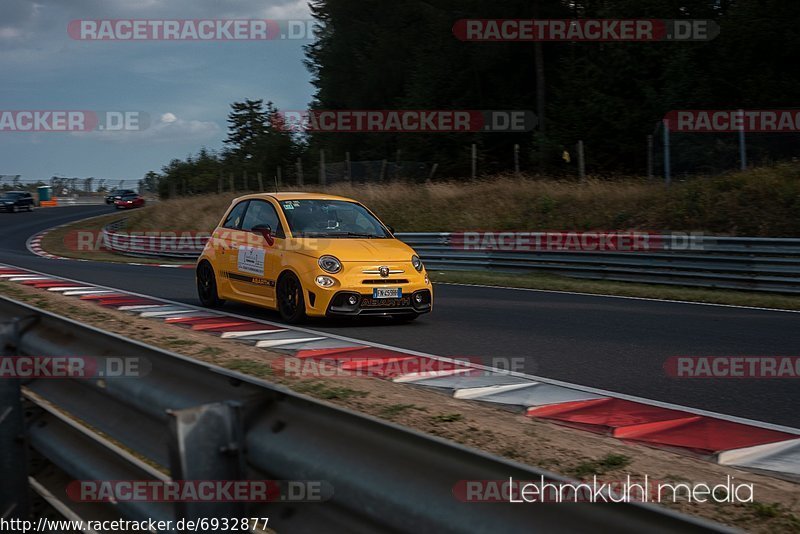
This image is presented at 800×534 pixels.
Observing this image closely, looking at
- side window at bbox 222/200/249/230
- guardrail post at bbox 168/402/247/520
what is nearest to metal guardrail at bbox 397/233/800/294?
side window at bbox 222/200/249/230

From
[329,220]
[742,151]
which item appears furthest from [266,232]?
[742,151]

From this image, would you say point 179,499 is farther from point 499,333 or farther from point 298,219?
point 298,219

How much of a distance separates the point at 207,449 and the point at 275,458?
0.18 meters

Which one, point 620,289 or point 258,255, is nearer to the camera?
point 258,255

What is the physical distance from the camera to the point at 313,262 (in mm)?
10484

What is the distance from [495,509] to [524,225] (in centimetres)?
2377

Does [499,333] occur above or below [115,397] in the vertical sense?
below

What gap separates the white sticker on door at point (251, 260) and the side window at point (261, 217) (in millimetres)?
325

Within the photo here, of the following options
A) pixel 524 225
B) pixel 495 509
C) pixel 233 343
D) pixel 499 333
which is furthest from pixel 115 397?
pixel 524 225

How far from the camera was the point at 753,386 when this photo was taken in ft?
23.8

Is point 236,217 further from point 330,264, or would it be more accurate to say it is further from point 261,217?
point 330,264

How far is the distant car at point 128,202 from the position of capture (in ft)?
223

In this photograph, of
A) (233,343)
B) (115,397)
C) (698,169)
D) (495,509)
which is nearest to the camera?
(495,509)

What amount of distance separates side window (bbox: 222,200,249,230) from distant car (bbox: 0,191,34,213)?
2104 inches
